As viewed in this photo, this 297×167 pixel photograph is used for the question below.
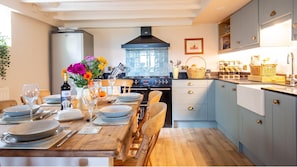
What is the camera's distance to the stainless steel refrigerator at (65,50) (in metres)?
4.27

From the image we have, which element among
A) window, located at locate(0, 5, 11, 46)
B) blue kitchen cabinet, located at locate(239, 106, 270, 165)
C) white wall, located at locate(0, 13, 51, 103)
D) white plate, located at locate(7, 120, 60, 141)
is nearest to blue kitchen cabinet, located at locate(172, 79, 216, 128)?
blue kitchen cabinet, located at locate(239, 106, 270, 165)

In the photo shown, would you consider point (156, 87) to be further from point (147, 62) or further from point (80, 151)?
point (80, 151)

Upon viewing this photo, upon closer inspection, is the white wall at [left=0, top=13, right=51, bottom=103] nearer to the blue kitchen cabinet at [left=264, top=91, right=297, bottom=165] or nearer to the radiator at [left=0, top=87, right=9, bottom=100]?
the radiator at [left=0, top=87, right=9, bottom=100]

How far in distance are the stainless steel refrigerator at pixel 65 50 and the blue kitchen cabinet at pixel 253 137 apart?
2.99m

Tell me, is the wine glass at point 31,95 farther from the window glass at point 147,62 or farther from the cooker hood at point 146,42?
the window glass at point 147,62

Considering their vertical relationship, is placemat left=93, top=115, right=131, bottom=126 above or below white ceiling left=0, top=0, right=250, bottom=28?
below

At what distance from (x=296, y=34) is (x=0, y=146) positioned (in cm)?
241

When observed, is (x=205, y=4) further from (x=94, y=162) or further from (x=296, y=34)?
(x=94, y=162)

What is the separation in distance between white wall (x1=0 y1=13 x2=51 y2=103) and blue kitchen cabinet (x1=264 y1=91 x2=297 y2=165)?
3294mm

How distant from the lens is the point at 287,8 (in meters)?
2.24

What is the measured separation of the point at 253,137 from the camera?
96.6 inches

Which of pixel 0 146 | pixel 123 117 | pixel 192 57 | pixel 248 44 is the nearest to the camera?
pixel 0 146

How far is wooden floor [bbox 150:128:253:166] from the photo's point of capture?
8.61ft

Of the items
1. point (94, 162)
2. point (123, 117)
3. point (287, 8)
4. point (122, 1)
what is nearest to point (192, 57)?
point (122, 1)
